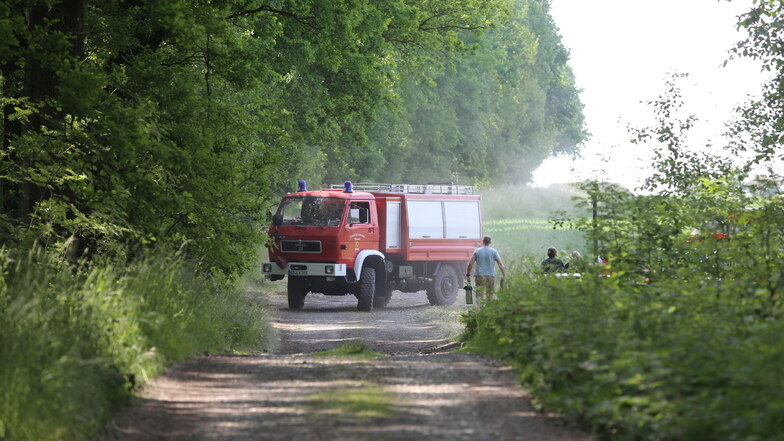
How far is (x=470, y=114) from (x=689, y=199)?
39781mm

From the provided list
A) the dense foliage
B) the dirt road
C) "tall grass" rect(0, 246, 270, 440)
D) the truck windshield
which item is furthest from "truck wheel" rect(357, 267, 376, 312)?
the dirt road

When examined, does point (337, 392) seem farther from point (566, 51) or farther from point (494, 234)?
point (566, 51)

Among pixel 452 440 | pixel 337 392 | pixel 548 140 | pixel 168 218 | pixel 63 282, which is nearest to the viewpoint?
pixel 452 440

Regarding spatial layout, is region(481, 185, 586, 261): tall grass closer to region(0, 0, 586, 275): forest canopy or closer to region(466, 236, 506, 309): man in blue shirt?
region(0, 0, 586, 275): forest canopy

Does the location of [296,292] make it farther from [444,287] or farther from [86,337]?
[86,337]

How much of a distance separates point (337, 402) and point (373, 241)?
1580 cm

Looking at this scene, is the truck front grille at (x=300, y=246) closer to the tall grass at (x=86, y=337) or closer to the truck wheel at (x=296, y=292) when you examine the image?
the truck wheel at (x=296, y=292)

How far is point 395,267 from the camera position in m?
25.9

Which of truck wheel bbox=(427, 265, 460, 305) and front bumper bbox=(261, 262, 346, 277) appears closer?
front bumper bbox=(261, 262, 346, 277)

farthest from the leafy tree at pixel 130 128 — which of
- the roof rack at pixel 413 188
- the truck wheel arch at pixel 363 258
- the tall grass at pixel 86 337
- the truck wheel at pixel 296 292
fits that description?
the roof rack at pixel 413 188

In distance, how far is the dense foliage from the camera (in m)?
6.81

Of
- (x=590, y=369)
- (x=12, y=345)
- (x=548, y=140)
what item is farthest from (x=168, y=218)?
(x=548, y=140)

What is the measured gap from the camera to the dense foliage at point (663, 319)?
6.81 m

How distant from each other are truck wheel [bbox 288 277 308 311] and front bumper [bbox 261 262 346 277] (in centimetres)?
45
